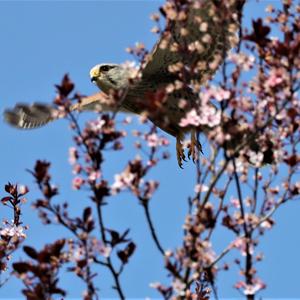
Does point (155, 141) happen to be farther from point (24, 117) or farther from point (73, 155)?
point (24, 117)

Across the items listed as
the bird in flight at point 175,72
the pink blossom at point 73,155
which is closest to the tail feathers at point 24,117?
the bird in flight at point 175,72

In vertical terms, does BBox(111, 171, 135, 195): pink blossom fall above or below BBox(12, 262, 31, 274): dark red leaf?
above

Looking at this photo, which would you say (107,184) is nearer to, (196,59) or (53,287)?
(53,287)

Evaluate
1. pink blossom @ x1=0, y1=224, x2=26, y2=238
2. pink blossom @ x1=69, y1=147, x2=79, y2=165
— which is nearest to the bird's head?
pink blossom @ x1=0, y1=224, x2=26, y2=238

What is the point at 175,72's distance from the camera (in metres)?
3.75

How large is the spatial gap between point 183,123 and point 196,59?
1.26ft

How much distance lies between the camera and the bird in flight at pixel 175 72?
3.53 meters

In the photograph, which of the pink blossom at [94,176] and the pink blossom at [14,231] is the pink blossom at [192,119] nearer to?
the pink blossom at [94,176]

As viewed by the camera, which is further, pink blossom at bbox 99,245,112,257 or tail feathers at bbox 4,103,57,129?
tail feathers at bbox 4,103,57,129

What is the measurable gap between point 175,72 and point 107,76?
603cm

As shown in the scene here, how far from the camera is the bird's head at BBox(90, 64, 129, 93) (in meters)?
9.59

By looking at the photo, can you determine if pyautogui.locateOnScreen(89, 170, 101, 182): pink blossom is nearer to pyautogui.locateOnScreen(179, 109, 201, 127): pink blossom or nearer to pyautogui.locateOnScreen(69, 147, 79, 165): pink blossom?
pyautogui.locateOnScreen(69, 147, 79, 165): pink blossom

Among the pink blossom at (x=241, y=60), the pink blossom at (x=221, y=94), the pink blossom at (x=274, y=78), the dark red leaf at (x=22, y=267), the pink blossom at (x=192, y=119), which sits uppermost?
the pink blossom at (x=241, y=60)

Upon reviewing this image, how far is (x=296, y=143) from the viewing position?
12.0 feet
